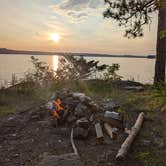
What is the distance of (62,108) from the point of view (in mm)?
5320

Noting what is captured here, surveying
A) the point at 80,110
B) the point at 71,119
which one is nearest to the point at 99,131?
the point at 71,119

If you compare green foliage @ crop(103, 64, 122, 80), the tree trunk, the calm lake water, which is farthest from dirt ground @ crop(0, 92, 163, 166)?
the calm lake water

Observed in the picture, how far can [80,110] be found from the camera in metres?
5.27

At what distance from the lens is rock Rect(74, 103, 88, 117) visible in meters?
5.19

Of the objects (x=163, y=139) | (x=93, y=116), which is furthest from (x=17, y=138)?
(x=163, y=139)

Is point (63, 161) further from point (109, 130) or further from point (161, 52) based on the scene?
point (161, 52)

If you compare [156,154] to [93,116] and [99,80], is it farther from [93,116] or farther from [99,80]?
[99,80]

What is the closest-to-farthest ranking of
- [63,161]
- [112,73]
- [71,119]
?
[63,161], [71,119], [112,73]

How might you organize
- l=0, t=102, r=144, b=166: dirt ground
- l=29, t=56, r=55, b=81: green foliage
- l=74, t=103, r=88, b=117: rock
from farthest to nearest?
l=29, t=56, r=55, b=81: green foliage, l=74, t=103, r=88, b=117: rock, l=0, t=102, r=144, b=166: dirt ground

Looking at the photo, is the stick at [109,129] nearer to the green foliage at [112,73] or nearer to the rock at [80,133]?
the rock at [80,133]

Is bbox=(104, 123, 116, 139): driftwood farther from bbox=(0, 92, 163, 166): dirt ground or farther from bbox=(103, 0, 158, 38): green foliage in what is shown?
bbox=(103, 0, 158, 38): green foliage

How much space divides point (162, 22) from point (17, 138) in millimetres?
7180

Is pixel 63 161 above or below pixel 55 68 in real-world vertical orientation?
below

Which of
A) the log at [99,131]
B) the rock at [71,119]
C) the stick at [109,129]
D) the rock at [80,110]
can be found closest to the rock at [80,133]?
the log at [99,131]
